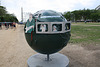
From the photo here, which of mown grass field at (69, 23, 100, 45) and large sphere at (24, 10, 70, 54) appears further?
mown grass field at (69, 23, 100, 45)

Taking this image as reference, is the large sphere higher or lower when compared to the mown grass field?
higher

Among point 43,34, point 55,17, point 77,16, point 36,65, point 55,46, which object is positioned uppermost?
point 77,16

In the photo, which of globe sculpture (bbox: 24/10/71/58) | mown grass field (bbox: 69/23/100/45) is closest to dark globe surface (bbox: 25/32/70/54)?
globe sculpture (bbox: 24/10/71/58)

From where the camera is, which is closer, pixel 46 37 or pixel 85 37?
pixel 46 37

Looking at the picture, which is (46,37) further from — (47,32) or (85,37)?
(85,37)

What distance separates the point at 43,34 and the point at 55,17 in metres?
0.80

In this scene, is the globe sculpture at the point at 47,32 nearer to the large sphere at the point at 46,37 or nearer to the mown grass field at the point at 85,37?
the large sphere at the point at 46,37

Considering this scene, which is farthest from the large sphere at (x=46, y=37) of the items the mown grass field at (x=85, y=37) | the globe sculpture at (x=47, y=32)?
the mown grass field at (x=85, y=37)

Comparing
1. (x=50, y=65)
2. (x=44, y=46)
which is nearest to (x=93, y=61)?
(x=50, y=65)

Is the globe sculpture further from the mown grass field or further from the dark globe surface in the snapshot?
the mown grass field

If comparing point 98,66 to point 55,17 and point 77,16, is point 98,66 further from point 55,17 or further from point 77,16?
point 77,16

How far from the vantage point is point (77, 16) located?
2987 inches

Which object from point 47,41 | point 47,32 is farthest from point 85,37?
point 47,32

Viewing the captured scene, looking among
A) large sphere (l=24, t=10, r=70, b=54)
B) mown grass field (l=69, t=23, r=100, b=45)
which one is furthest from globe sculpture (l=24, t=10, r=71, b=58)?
mown grass field (l=69, t=23, r=100, b=45)
